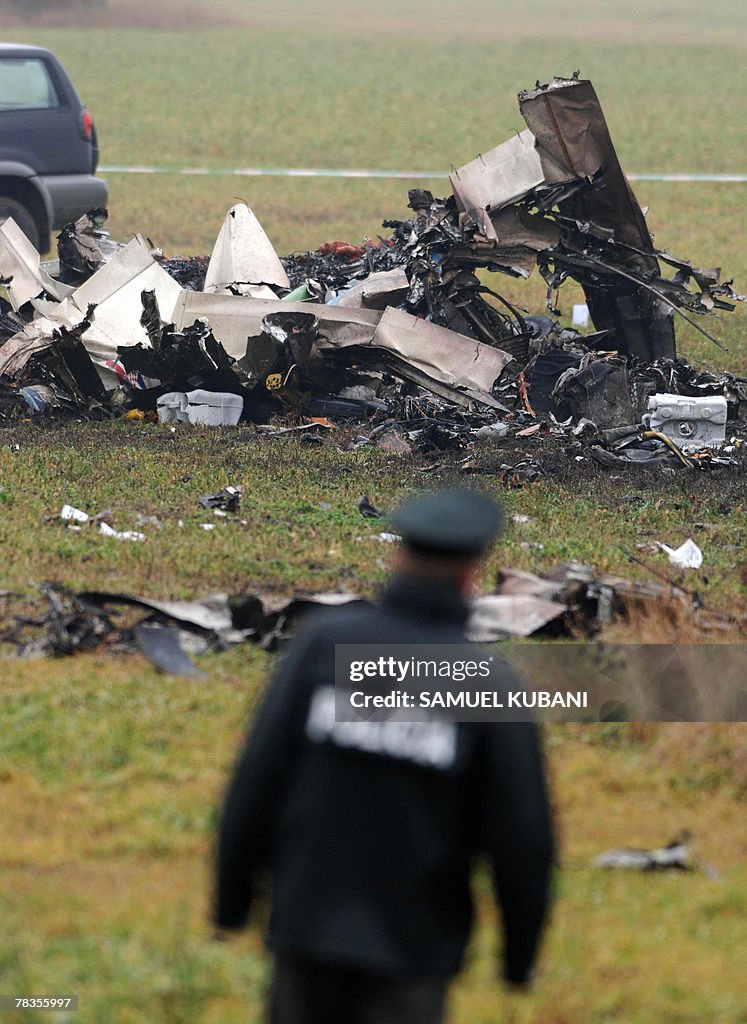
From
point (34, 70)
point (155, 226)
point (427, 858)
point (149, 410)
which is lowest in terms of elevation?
point (155, 226)

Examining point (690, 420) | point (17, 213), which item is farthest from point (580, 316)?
point (17, 213)

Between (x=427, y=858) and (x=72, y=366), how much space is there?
10322 millimetres

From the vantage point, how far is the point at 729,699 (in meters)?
5.88

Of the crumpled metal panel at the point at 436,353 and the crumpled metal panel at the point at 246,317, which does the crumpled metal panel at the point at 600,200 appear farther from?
the crumpled metal panel at the point at 246,317

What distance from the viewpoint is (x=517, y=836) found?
8.47 ft

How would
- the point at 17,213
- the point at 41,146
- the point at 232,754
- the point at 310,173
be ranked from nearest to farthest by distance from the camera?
the point at 232,754
the point at 17,213
the point at 41,146
the point at 310,173

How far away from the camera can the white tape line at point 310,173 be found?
31250 millimetres

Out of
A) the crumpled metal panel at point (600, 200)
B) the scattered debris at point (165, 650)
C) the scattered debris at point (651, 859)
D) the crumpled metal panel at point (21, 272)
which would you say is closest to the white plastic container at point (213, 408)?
the crumpled metal panel at point (21, 272)

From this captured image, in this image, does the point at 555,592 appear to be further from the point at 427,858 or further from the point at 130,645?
the point at 427,858

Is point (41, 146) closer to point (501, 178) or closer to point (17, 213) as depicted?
point (17, 213)

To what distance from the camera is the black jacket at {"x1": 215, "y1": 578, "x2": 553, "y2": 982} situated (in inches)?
101

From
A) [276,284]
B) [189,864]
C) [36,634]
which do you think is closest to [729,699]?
[189,864]

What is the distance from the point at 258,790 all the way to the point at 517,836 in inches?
20.1

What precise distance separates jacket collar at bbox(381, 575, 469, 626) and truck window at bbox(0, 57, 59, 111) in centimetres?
1597
